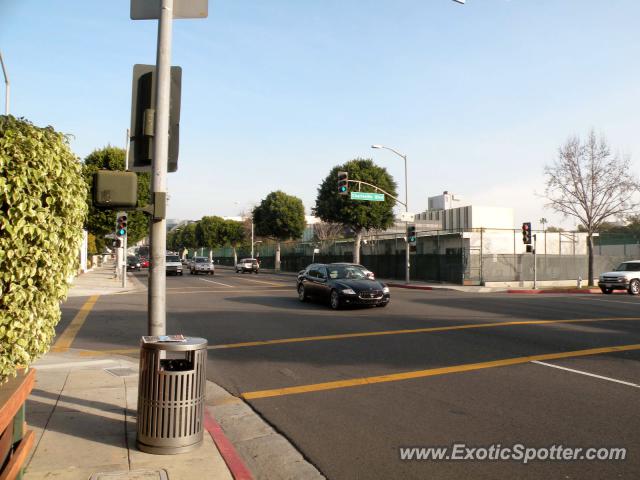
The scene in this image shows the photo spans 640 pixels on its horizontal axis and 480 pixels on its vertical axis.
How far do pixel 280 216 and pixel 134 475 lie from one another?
60.5 m

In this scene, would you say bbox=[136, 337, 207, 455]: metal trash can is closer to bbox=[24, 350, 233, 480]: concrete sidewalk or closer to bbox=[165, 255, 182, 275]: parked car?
bbox=[24, 350, 233, 480]: concrete sidewalk

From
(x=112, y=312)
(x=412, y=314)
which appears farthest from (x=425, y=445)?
(x=112, y=312)

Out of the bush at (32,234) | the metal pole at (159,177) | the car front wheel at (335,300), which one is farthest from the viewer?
the car front wheel at (335,300)

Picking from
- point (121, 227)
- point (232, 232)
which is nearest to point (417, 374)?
point (121, 227)

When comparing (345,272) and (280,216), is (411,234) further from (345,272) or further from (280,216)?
(280,216)

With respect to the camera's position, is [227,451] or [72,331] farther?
[72,331]

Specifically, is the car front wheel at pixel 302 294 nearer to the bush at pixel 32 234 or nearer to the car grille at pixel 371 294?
the car grille at pixel 371 294

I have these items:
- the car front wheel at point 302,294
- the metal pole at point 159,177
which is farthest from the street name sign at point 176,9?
the car front wheel at point 302,294

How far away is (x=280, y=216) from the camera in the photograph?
211ft

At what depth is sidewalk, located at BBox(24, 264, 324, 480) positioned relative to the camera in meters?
4.36

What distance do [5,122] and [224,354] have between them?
651 centimetres

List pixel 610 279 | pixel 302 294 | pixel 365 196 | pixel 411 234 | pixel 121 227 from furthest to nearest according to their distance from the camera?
pixel 411 234, pixel 365 196, pixel 121 227, pixel 610 279, pixel 302 294

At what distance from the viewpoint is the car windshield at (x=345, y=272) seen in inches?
715

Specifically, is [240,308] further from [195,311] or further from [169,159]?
[169,159]
